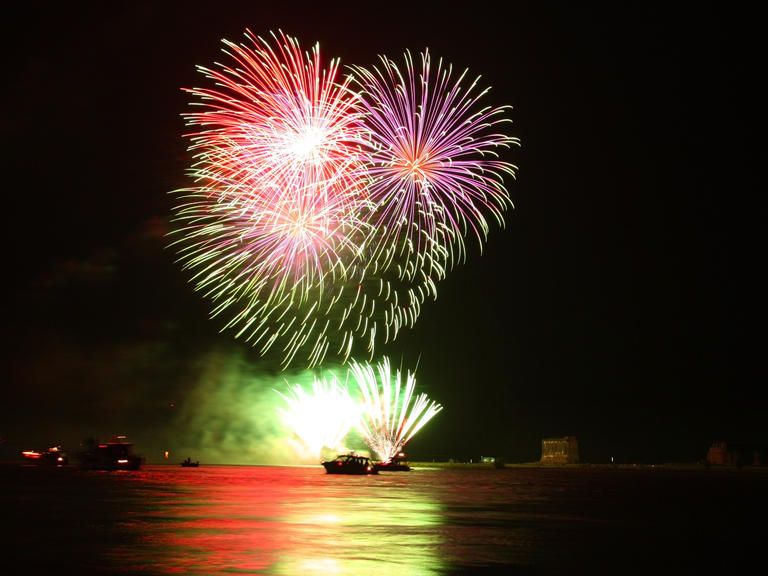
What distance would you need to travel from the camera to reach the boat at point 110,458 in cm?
5503

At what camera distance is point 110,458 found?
182 ft

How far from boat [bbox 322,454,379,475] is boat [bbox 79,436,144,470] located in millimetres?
13306

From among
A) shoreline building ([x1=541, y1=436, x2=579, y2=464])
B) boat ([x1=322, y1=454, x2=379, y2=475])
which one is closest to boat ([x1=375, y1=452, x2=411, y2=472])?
boat ([x1=322, y1=454, x2=379, y2=475])

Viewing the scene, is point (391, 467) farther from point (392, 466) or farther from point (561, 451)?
point (561, 451)

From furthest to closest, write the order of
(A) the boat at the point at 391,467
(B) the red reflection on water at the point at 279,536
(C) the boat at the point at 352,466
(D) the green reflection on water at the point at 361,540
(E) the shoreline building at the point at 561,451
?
(E) the shoreline building at the point at 561,451 → (A) the boat at the point at 391,467 → (C) the boat at the point at 352,466 → (B) the red reflection on water at the point at 279,536 → (D) the green reflection on water at the point at 361,540

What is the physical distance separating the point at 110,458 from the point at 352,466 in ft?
51.7

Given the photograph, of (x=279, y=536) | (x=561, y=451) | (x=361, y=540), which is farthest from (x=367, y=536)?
(x=561, y=451)

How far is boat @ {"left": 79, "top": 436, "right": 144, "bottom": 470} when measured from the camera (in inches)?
2167

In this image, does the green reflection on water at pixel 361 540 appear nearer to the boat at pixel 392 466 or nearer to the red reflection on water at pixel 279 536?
the red reflection on water at pixel 279 536

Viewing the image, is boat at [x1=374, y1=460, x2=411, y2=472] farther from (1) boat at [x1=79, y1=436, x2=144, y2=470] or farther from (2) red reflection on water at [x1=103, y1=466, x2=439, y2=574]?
(2) red reflection on water at [x1=103, y1=466, x2=439, y2=574]

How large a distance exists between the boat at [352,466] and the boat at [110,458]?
1331 cm

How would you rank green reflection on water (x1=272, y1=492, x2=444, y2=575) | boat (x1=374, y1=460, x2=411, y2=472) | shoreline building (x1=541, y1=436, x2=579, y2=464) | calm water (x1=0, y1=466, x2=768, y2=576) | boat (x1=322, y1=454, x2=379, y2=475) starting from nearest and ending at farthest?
green reflection on water (x1=272, y1=492, x2=444, y2=575) → calm water (x1=0, y1=466, x2=768, y2=576) → boat (x1=322, y1=454, x2=379, y2=475) → boat (x1=374, y1=460, x2=411, y2=472) → shoreline building (x1=541, y1=436, x2=579, y2=464)

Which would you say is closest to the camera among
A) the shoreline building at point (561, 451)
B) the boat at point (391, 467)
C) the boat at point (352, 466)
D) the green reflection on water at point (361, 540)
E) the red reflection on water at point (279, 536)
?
the green reflection on water at point (361, 540)

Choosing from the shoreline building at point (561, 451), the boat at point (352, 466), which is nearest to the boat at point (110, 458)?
the boat at point (352, 466)
